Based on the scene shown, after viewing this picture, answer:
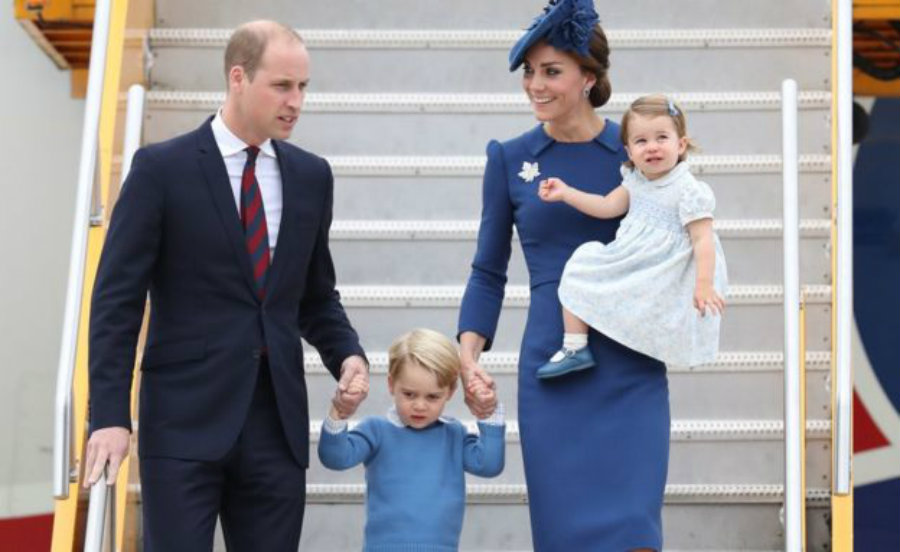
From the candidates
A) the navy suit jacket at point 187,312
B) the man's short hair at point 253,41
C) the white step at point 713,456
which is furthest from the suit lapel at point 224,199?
the white step at point 713,456

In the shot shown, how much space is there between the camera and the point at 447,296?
5469 millimetres

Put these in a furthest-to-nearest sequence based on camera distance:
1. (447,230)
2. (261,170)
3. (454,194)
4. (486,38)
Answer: (486,38)
(454,194)
(447,230)
(261,170)

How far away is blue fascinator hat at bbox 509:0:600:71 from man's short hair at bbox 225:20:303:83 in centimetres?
51

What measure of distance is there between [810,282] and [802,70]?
81cm

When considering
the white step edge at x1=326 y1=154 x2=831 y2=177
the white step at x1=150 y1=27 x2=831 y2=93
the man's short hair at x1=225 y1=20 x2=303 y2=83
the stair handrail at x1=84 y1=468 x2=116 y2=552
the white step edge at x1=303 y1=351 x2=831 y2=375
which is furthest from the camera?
the white step at x1=150 y1=27 x2=831 y2=93

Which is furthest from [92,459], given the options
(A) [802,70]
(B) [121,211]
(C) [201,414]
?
(A) [802,70]

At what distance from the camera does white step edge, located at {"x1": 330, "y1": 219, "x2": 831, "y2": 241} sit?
557 centimetres

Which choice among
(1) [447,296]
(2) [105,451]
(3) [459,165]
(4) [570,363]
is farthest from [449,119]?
(2) [105,451]

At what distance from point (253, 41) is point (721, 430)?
2.32 meters

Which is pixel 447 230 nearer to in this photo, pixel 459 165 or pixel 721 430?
pixel 459 165

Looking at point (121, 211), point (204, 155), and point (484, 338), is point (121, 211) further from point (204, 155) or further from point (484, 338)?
point (484, 338)

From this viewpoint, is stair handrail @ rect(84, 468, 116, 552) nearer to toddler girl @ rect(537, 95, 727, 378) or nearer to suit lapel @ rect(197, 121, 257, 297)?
suit lapel @ rect(197, 121, 257, 297)

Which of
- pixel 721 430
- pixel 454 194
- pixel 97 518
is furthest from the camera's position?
pixel 454 194

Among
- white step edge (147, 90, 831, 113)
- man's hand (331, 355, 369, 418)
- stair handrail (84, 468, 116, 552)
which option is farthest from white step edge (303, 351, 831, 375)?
man's hand (331, 355, 369, 418)
